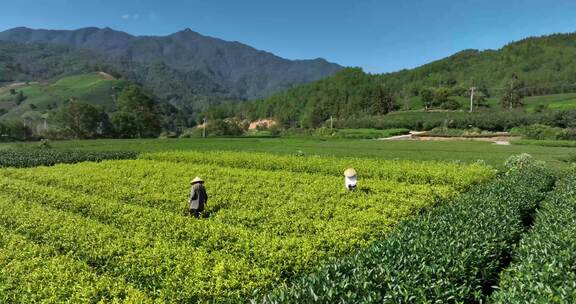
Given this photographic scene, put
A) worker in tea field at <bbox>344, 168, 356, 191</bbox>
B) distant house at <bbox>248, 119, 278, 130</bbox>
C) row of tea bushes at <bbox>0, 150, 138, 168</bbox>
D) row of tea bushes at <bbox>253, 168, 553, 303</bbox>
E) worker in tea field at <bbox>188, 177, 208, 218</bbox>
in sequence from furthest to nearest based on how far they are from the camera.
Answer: distant house at <bbox>248, 119, 278, 130</bbox>
row of tea bushes at <bbox>0, 150, 138, 168</bbox>
worker in tea field at <bbox>344, 168, 356, 191</bbox>
worker in tea field at <bbox>188, 177, 208, 218</bbox>
row of tea bushes at <bbox>253, 168, 553, 303</bbox>

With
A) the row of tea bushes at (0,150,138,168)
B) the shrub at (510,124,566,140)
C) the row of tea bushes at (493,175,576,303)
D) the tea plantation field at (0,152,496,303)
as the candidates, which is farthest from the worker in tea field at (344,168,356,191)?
the shrub at (510,124,566,140)

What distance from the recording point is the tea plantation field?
723cm

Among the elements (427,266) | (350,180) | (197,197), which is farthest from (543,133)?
(427,266)

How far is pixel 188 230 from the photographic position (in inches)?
417

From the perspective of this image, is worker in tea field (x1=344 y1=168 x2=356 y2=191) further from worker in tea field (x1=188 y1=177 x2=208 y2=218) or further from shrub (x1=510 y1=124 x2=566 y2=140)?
shrub (x1=510 y1=124 x2=566 y2=140)

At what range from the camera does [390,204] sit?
13688 millimetres

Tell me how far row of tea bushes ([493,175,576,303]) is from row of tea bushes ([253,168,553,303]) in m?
0.52

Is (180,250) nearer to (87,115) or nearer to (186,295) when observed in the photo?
(186,295)

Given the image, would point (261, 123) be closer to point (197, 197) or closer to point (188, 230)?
point (197, 197)

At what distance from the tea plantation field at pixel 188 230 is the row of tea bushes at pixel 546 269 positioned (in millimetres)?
3256

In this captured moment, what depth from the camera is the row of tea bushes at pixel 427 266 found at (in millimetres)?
5926

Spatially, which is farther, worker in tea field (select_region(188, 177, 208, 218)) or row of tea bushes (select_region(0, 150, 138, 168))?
row of tea bushes (select_region(0, 150, 138, 168))

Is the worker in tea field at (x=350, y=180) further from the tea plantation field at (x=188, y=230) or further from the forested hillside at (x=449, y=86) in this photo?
the forested hillside at (x=449, y=86)

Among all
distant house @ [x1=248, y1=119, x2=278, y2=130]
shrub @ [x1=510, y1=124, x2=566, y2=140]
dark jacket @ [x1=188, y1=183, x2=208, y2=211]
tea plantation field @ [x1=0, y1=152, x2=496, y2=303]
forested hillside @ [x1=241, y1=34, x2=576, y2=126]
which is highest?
forested hillside @ [x1=241, y1=34, x2=576, y2=126]
